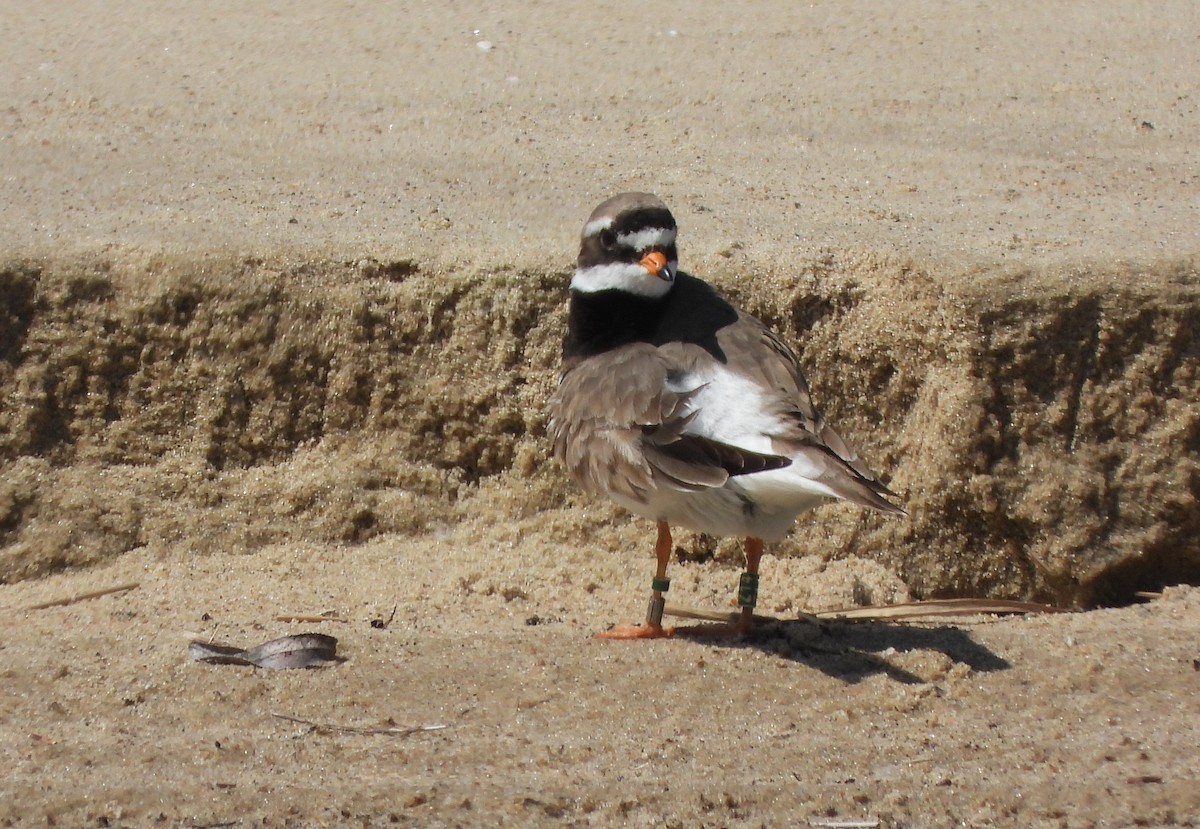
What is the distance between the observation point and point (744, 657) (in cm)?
420

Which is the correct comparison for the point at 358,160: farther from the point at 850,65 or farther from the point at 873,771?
the point at 873,771

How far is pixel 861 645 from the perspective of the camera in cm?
434

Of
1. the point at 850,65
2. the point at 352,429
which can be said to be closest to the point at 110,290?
the point at 352,429

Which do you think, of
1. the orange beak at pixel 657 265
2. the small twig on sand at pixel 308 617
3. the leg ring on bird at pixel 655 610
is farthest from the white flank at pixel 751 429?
the small twig on sand at pixel 308 617

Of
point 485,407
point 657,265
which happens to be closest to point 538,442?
point 485,407

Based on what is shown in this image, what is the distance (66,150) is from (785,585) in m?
3.98

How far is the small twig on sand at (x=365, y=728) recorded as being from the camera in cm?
360

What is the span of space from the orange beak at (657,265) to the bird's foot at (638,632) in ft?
3.75

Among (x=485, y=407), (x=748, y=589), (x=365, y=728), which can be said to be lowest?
(x=365, y=728)

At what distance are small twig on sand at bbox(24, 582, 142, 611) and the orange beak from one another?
2.16 m

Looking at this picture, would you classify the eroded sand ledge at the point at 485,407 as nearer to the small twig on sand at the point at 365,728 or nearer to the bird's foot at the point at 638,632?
the bird's foot at the point at 638,632

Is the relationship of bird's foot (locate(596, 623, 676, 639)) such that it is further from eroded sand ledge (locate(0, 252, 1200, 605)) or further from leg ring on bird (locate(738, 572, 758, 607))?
eroded sand ledge (locate(0, 252, 1200, 605))

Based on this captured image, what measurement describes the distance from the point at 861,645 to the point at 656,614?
671mm

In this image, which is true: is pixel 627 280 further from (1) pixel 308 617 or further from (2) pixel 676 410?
(1) pixel 308 617
